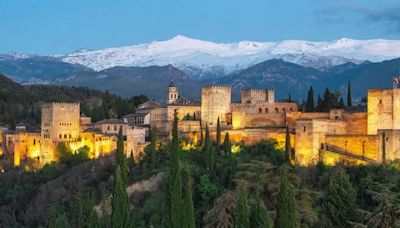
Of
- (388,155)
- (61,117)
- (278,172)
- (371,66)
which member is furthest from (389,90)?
(371,66)

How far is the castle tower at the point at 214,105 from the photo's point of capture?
61875 mm

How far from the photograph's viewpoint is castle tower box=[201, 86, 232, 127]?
61875 millimetres

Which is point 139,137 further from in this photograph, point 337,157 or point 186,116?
point 337,157

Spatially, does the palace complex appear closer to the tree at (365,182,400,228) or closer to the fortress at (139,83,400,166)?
the fortress at (139,83,400,166)

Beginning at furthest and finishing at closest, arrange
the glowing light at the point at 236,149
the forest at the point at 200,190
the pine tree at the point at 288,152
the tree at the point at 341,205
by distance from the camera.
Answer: the glowing light at the point at 236,149 < the pine tree at the point at 288,152 < the forest at the point at 200,190 < the tree at the point at 341,205

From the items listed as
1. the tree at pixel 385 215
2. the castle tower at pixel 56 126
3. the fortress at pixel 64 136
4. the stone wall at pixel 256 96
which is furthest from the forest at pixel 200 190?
the stone wall at pixel 256 96

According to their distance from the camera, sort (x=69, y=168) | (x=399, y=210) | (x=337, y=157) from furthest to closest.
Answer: (x=69, y=168), (x=337, y=157), (x=399, y=210)

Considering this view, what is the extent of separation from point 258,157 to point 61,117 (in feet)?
67.7

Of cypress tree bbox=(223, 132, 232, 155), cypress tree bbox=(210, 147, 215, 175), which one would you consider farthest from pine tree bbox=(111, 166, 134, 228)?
cypress tree bbox=(223, 132, 232, 155)

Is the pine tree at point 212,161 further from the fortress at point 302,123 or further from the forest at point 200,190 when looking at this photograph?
the fortress at point 302,123

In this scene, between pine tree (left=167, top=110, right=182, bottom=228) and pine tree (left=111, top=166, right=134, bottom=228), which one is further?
pine tree (left=111, top=166, right=134, bottom=228)

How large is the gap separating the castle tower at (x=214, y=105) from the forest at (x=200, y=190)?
3.60m

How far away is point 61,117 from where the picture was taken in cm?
6600

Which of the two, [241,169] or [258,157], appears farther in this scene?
[258,157]
